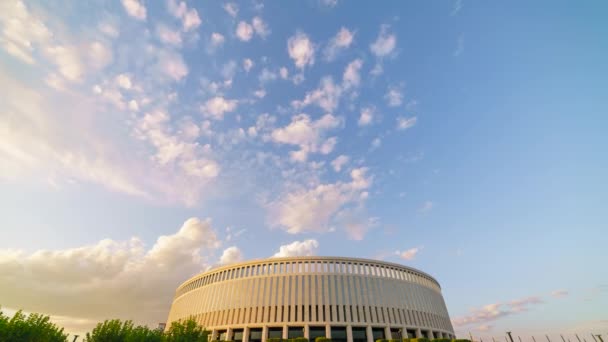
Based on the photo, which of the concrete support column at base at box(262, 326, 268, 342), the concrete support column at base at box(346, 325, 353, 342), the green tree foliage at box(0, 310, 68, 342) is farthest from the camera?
the concrete support column at base at box(262, 326, 268, 342)

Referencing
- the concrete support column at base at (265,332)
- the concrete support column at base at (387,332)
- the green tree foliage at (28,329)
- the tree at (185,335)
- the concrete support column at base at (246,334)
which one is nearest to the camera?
the green tree foliage at (28,329)

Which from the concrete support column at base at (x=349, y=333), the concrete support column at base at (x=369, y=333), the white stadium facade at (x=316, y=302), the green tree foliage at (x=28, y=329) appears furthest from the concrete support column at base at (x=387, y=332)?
the green tree foliage at (x=28, y=329)

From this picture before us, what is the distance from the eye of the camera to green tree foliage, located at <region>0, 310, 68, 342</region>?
105 ft

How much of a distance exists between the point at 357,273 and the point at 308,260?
1246 centimetres

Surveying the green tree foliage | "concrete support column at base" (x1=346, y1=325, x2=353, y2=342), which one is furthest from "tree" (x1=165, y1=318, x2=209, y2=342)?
"concrete support column at base" (x1=346, y1=325, x2=353, y2=342)

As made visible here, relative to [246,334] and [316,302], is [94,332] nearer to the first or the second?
[246,334]

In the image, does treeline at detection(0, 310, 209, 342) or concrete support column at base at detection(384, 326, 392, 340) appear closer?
treeline at detection(0, 310, 209, 342)

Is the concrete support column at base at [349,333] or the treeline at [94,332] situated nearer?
the treeline at [94,332]

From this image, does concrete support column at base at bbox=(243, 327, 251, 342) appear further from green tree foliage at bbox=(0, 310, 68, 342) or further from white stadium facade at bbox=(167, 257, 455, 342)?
green tree foliage at bbox=(0, 310, 68, 342)

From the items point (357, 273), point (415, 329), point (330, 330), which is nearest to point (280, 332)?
point (330, 330)

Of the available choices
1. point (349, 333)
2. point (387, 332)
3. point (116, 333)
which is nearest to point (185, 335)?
point (116, 333)

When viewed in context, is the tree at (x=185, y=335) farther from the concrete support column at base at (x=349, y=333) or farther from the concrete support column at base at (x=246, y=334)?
the concrete support column at base at (x=349, y=333)

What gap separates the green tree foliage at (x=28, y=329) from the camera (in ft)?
105

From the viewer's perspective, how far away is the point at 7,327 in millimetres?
32188
